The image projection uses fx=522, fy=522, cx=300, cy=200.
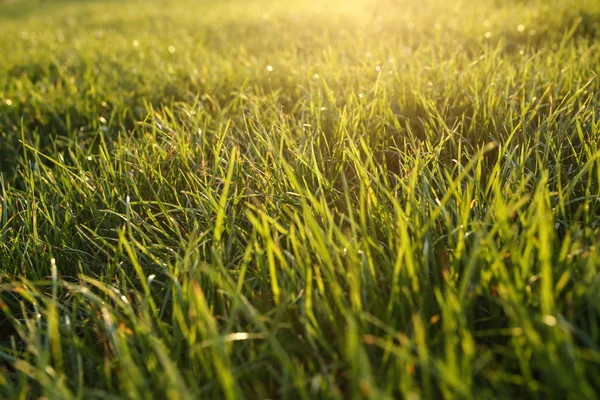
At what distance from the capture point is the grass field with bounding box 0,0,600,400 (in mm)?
929

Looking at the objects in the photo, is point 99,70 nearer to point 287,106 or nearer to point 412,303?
point 287,106

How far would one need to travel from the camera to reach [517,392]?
957 millimetres

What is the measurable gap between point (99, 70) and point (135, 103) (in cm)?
91

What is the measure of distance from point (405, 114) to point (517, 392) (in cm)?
138

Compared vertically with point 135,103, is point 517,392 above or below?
below

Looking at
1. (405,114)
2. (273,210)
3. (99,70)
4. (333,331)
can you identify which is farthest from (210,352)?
(99,70)

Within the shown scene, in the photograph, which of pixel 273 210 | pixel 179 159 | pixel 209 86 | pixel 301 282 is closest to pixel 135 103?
pixel 209 86

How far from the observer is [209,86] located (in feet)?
9.20

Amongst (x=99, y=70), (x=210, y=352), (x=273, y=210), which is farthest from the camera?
(x=99, y=70)

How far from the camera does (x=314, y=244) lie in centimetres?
114

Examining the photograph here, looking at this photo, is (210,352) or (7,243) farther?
(7,243)

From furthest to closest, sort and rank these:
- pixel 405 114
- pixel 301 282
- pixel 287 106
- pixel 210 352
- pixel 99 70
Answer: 1. pixel 99 70
2. pixel 287 106
3. pixel 405 114
4. pixel 301 282
5. pixel 210 352

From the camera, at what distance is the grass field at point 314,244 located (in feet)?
3.05

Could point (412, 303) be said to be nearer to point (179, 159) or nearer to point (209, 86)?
point (179, 159)
